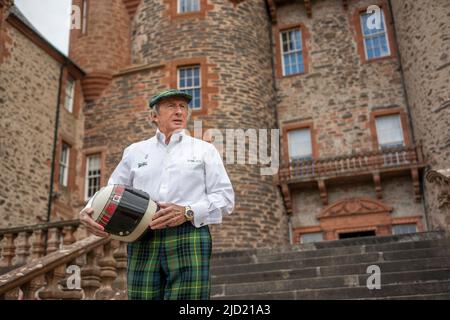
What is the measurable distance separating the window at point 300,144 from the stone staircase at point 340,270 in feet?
24.7

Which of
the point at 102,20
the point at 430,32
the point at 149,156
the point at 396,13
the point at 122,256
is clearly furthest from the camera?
the point at 102,20

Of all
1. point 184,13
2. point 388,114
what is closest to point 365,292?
point 388,114

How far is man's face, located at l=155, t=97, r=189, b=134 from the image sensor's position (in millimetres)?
3074

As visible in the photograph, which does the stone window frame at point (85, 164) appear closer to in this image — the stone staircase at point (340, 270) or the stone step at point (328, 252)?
the stone staircase at point (340, 270)

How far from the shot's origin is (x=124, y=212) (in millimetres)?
2697

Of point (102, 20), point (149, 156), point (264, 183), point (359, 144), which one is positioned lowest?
point (149, 156)

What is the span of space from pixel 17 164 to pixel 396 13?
13409 millimetres

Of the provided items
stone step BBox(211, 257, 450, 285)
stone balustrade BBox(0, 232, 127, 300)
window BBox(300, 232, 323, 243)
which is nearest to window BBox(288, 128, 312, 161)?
window BBox(300, 232, 323, 243)

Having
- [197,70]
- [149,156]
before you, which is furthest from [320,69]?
[149,156]

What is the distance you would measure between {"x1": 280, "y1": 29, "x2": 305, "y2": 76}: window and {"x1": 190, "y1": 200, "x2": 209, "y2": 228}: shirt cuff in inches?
621

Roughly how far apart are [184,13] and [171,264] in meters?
15.5

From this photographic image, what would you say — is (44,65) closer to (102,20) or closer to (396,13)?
(102,20)

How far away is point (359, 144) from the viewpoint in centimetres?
1633

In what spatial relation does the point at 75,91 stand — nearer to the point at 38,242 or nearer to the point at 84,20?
the point at 84,20
